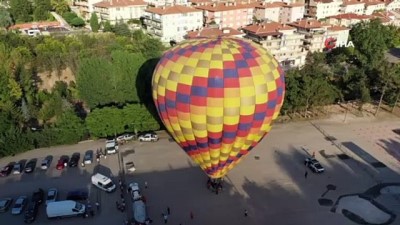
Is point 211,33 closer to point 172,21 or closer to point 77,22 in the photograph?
point 172,21

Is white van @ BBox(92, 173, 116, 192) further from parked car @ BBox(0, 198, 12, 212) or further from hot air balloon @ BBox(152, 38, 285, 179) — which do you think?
hot air balloon @ BBox(152, 38, 285, 179)

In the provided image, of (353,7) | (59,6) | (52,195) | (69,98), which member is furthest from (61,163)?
(353,7)

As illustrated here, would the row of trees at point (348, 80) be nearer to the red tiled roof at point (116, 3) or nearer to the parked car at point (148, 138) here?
the parked car at point (148, 138)

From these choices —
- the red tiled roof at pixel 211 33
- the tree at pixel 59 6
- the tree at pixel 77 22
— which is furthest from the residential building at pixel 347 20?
the tree at pixel 59 6

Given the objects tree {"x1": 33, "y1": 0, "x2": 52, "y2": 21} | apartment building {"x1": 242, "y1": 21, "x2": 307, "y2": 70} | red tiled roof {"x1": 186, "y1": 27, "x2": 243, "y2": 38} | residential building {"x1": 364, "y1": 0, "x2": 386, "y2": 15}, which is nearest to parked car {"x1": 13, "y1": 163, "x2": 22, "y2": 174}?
red tiled roof {"x1": 186, "y1": 27, "x2": 243, "y2": 38}

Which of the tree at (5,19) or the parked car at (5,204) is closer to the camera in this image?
the parked car at (5,204)
